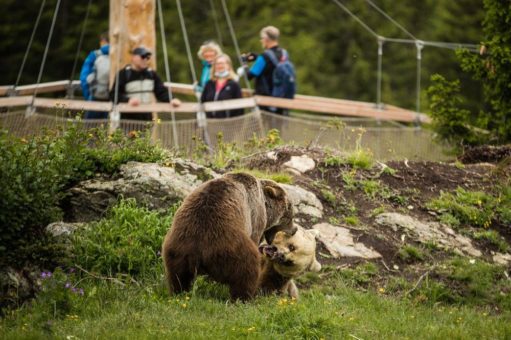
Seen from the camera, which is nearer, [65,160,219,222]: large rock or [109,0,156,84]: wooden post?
[65,160,219,222]: large rock

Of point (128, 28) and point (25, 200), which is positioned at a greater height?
point (128, 28)

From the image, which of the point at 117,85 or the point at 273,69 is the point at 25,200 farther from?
the point at 273,69

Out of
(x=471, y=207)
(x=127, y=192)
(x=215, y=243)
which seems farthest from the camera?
(x=471, y=207)

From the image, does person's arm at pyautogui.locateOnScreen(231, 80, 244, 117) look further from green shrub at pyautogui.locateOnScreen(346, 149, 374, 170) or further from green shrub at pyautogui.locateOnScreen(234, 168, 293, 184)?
green shrub at pyautogui.locateOnScreen(234, 168, 293, 184)

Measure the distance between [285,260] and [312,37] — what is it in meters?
27.2

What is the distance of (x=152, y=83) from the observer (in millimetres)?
15930

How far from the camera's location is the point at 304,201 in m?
11.4

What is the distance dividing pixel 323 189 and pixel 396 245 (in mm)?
1203

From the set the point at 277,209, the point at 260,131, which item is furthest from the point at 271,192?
the point at 260,131

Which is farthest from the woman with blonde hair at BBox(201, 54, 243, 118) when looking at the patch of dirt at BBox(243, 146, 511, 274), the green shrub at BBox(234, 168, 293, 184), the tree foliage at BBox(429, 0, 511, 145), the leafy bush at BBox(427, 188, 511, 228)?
the leafy bush at BBox(427, 188, 511, 228)

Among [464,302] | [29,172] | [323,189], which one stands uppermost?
[29,172]

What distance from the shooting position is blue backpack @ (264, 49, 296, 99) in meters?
17.5

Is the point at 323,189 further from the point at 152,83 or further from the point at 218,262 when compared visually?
the point at 152,83

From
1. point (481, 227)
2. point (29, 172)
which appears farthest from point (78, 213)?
point (481, 227)
